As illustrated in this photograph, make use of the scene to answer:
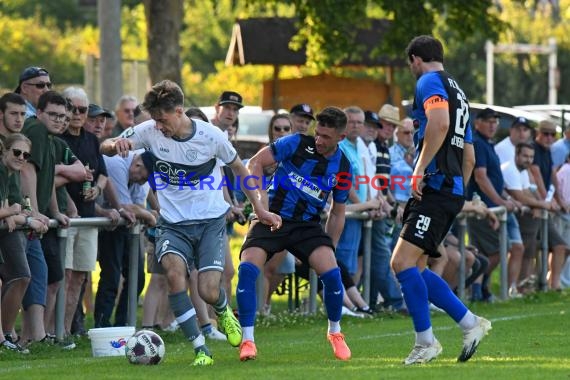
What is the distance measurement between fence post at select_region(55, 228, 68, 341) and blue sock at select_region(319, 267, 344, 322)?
2.88 m

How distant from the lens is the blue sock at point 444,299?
1102 cm

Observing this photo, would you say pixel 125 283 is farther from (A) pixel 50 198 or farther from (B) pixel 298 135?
(B) pixel 298 135

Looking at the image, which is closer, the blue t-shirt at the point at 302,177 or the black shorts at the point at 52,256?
the blue t-shirt at the point at 302,177

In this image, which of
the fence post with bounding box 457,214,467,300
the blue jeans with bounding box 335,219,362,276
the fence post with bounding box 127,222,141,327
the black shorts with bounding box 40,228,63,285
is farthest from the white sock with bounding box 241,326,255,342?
the fence post with bounding box 457,214,467,300

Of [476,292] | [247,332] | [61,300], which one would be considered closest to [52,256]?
[61,300]

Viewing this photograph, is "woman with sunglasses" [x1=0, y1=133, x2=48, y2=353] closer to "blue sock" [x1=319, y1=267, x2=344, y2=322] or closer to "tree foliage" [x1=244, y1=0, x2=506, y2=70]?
"blue sock" [x1=319, y1=267, x2=344, y2=322]

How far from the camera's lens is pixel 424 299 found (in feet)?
Result: 35.9

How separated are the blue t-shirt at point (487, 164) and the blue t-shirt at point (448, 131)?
7.03 metres

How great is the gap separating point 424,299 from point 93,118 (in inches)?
196

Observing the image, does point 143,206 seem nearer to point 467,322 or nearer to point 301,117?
point 301,117

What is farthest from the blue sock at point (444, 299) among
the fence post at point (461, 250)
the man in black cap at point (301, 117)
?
the fence post at point (461, 250)

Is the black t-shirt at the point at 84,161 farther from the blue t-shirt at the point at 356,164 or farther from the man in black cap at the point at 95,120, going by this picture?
the blue t-shirt at the point at 356,164

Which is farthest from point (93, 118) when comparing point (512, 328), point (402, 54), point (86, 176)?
point (402, 54)

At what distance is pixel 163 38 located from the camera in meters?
22.8
